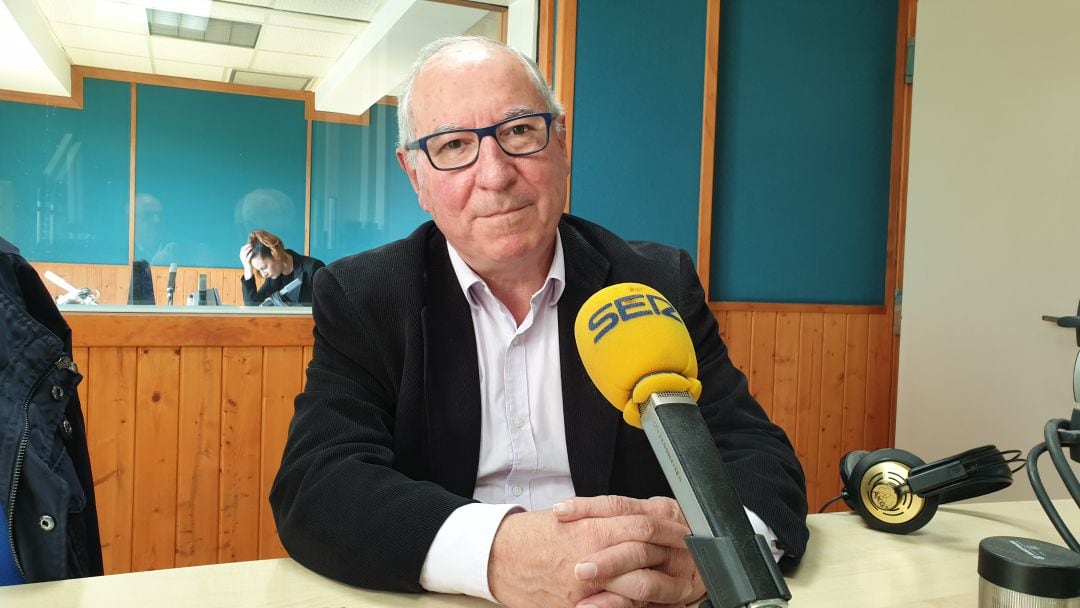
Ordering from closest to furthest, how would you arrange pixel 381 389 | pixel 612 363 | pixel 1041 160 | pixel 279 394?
pixel 612 363 < pixel 381 389 < pixel 279 394 < pixel 1041 160

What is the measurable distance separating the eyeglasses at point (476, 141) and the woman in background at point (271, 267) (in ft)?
4.94

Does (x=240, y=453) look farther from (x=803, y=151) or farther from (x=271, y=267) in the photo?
(x=803, y=151)

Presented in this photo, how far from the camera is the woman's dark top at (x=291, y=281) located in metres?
2.56

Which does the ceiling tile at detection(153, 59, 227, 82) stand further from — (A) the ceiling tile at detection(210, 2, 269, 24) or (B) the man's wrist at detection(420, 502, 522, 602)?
(B) the man's wrist at detection(420, 502, 522, 602)

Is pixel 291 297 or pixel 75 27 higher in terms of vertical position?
pixel 75 27

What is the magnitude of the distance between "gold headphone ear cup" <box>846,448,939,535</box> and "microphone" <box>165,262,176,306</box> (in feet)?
6.82

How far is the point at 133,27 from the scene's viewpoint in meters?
Answer: 2.39

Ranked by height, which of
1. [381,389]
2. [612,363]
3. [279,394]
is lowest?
[279,394]

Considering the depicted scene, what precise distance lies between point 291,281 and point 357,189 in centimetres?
38

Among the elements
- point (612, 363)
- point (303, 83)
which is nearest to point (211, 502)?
point (303, 83)

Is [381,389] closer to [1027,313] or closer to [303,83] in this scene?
[303,83]

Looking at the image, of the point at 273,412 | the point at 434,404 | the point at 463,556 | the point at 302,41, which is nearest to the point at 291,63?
the point at 302,41

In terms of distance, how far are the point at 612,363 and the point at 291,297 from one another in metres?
2.14

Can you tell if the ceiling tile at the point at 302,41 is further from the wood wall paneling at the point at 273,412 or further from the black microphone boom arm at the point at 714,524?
the black microphone boom arm at the point at 714,524
